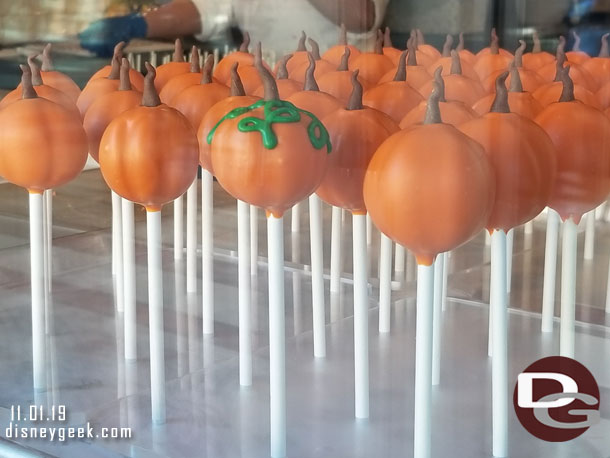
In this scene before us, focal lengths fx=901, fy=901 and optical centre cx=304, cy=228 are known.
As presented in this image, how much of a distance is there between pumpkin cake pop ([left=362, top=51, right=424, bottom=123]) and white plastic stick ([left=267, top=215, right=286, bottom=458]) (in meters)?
0.16

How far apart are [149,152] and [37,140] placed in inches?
6.3

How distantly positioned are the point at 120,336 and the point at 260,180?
1.54 feet

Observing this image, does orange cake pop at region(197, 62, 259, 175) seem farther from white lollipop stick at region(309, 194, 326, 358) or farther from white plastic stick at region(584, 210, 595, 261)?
white plastic stick at region(584, 210, 595, 261)

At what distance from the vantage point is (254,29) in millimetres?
1055

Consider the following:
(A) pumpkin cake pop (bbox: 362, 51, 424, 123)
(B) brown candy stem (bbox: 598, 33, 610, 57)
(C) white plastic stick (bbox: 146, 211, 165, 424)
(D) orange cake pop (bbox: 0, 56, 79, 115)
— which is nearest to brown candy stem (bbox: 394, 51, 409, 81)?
(A) pumpkin cake pop (bbox: 362, 51, 424, 123)

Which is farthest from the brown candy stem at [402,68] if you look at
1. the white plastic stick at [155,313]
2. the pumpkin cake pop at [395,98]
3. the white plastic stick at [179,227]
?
the white plastic stick at [179,227]

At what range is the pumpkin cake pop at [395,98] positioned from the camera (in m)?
0.94

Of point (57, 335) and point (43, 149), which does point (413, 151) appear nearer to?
point (43, 149)

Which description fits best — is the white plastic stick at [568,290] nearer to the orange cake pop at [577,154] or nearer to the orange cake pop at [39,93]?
the orange cake pop at [577,154]

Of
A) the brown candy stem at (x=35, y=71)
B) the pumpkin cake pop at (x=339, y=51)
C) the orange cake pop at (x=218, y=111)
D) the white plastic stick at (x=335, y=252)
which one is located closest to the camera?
the pumpkin cake pop at (x=339, y=51)

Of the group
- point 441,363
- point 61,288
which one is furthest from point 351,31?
point 61,288

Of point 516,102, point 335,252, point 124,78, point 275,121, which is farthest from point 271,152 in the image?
point 335,252

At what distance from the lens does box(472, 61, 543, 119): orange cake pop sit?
82 centimetres

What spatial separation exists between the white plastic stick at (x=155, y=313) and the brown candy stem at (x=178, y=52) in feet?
0.76
